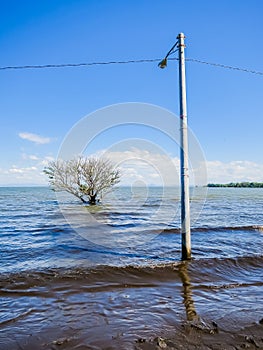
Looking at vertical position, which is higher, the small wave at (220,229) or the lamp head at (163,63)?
the lamp head at (163,63)

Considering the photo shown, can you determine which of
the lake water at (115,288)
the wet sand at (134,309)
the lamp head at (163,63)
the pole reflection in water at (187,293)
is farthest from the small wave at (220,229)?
the lamp head at (163,63)

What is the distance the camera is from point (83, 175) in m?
25.2

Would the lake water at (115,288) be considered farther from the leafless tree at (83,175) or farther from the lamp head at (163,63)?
the leafless tree at (83,175)

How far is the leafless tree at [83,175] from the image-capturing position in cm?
2480

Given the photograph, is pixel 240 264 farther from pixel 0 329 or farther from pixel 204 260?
pixel 0 329

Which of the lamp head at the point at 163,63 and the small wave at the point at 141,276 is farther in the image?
the lamp head at the point at 163,63

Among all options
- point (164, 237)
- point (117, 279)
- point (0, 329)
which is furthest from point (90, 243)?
point (0, 329)

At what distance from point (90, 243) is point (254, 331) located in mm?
7945

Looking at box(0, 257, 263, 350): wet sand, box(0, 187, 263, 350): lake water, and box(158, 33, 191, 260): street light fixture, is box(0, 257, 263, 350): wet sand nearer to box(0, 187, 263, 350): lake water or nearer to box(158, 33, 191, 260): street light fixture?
box(0, 187, 263, 350): lake water

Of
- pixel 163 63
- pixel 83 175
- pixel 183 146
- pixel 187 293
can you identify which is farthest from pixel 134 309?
pixel 83 175

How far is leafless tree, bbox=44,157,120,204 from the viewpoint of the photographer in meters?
24.8

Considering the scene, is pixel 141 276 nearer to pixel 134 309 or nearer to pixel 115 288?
pixel 115 288

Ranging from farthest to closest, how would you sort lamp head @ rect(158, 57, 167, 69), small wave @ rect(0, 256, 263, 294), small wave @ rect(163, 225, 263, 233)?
small wave @ rect(163, 225, 263, 233), lamp head @ rect(158, 57, 167, 69), small wave @ rect(0, 256, 263, 294)

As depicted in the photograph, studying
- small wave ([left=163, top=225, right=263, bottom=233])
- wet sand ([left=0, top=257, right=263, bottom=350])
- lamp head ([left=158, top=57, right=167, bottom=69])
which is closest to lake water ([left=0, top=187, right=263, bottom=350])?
wet sand ([left=0, top=257, right=263, bottom=350])
